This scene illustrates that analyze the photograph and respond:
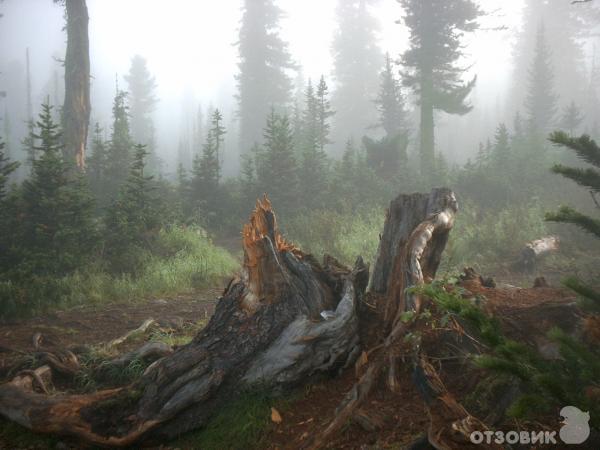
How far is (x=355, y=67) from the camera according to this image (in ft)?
148

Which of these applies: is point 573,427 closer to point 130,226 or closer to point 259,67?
point 130,226

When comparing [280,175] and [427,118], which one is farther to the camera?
[427,118]

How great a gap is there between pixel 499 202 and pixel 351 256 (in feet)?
28.0

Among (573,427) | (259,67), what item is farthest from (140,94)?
(573,427)

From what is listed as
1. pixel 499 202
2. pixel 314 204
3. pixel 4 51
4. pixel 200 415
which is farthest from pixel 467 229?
pixel 4 51

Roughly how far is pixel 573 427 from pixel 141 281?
29.1ft

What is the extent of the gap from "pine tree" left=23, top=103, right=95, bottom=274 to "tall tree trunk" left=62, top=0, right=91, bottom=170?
6423mm

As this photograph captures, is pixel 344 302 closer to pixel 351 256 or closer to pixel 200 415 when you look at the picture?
pixel 200 415

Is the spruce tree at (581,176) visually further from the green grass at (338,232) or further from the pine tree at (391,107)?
the pine tree at (391,107)

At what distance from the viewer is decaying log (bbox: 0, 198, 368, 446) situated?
3.65 m

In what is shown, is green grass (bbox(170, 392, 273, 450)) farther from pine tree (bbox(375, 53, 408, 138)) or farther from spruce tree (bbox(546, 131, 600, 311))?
pine tree (bbox(375, 53, 408, 138))

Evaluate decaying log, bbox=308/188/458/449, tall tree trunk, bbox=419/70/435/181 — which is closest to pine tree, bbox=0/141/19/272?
decaying log, bbox=308/188/458/449

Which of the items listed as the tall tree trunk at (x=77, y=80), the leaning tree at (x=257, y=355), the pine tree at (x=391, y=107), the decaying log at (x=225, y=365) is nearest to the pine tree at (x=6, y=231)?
the leaning tree at (x=257, y=355)

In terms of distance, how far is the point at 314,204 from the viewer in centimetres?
1750
